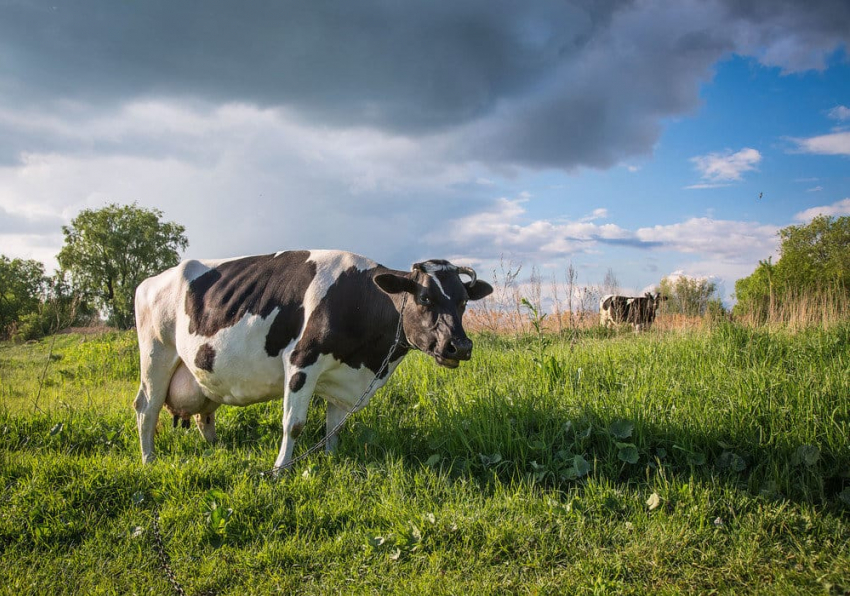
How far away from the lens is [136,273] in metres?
49.9

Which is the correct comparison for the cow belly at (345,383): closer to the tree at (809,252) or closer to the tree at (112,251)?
the tree at (809,252)

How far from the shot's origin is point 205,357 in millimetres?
6422

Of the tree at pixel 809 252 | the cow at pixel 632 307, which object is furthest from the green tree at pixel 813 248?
the cow at pixel 632 307

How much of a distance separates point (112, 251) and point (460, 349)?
51200mm

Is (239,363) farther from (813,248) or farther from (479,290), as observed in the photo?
(813,248)

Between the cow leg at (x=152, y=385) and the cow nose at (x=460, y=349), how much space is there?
11.7ft

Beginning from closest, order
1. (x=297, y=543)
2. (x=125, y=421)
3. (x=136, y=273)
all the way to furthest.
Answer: (x=297, y=543) → (x=125, y=421) → (x=136, y=273)

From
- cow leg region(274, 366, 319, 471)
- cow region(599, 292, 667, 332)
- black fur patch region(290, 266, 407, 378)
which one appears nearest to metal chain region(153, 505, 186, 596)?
cow leg region(274, 366, 319, 471)

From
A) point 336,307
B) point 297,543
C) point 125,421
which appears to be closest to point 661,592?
point 297,543

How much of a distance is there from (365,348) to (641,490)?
294cm

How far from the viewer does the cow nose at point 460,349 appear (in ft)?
17.7

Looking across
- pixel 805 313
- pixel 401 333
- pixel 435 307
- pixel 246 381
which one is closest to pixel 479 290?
pixel 435 307

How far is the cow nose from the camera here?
17.7 ft

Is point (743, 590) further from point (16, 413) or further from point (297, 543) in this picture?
point (16, 413)
